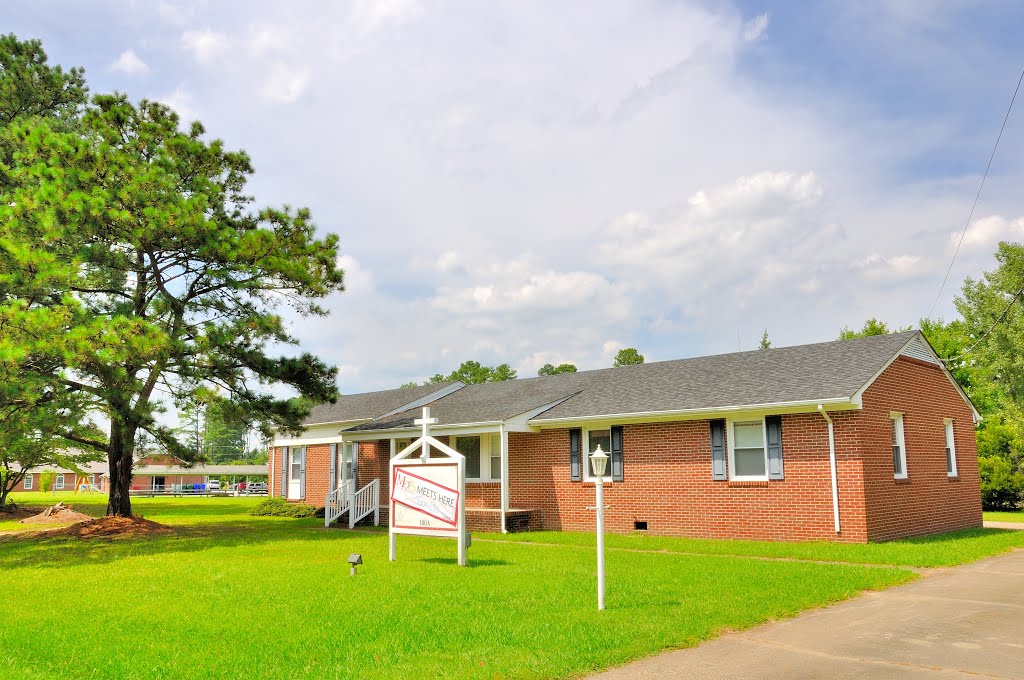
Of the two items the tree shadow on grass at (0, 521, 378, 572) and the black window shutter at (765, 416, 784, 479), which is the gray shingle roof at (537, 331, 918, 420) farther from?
the tree shadow on grass at (0, 521, 378, 572)

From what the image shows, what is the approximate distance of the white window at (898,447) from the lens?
18078 millimetres

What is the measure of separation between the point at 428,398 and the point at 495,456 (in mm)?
7898

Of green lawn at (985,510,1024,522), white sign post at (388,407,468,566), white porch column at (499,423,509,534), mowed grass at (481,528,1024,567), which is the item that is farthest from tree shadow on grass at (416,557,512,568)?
green lawn at (985,510,1024,522)

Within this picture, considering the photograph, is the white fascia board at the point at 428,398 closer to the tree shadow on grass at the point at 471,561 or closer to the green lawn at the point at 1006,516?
the tree shadow on grass at the point at 471,561

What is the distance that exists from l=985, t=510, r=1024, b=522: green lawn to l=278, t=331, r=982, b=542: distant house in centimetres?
369

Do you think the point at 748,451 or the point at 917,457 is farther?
the point at 917,457

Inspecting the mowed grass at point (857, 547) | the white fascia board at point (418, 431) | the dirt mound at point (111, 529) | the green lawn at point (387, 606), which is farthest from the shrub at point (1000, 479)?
the dirt mound at point (111, 529)

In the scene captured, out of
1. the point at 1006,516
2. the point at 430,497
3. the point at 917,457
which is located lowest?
the point at 1006,516

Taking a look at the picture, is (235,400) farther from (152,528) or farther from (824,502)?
(824,502)

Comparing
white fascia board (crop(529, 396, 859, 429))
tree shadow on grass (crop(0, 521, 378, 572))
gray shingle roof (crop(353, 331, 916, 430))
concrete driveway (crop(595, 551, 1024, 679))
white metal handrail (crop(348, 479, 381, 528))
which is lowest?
tree shadow on grass (crop(0, 521, 378, 572))

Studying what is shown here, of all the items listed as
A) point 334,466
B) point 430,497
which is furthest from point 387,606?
point 334,466

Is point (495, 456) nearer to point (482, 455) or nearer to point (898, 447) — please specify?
point (482, 455)

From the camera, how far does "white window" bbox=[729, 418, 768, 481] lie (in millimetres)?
17672

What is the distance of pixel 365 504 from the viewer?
79.0 feet
